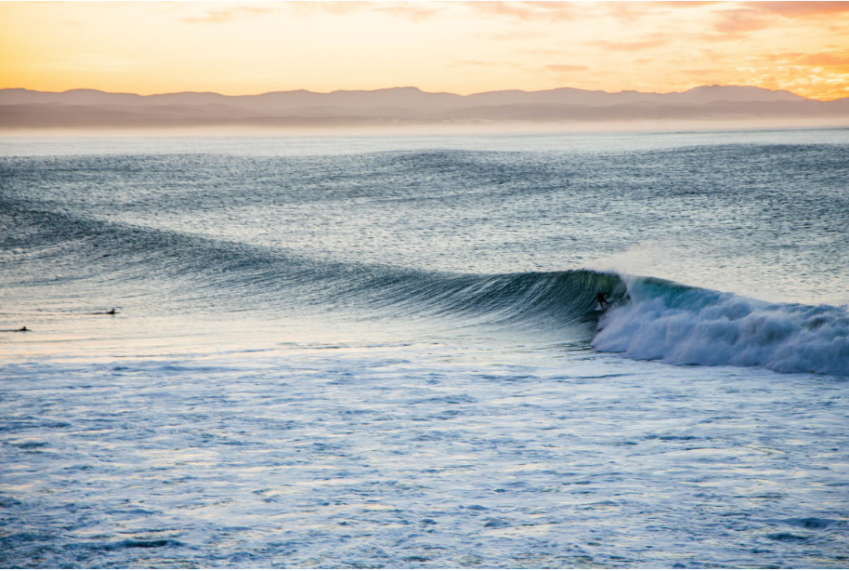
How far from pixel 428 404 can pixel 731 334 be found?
5.14 metres

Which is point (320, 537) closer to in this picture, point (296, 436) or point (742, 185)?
point (296, 436)

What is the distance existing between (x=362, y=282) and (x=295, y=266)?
3.16 m

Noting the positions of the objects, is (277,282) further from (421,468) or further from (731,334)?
(421,468)

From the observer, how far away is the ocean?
4707 mm

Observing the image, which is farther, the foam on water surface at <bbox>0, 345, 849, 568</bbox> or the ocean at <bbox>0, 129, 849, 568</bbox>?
the ocean at <bbox>0, 129, 849, 568</bbox>

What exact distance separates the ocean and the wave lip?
0.04 m

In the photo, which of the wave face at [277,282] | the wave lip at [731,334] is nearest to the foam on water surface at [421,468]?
the wave lip at [731,334]

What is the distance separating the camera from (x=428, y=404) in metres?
7.91

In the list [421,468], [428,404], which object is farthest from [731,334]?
[421,468]

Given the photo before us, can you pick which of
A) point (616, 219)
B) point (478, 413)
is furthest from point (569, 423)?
point (616, 219)

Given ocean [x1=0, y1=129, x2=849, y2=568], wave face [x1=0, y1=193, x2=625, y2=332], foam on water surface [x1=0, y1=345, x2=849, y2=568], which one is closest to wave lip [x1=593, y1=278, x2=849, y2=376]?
ocean [x1=0, y1=129, x2=849, y2=568]

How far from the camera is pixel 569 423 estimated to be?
280 inches

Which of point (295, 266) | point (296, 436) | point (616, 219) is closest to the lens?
point (296, 436)

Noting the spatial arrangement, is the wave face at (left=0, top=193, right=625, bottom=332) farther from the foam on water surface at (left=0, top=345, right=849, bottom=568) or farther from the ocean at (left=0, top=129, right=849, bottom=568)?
the foam on water surface at (left=0, top=345, right=849, bottom=568)
